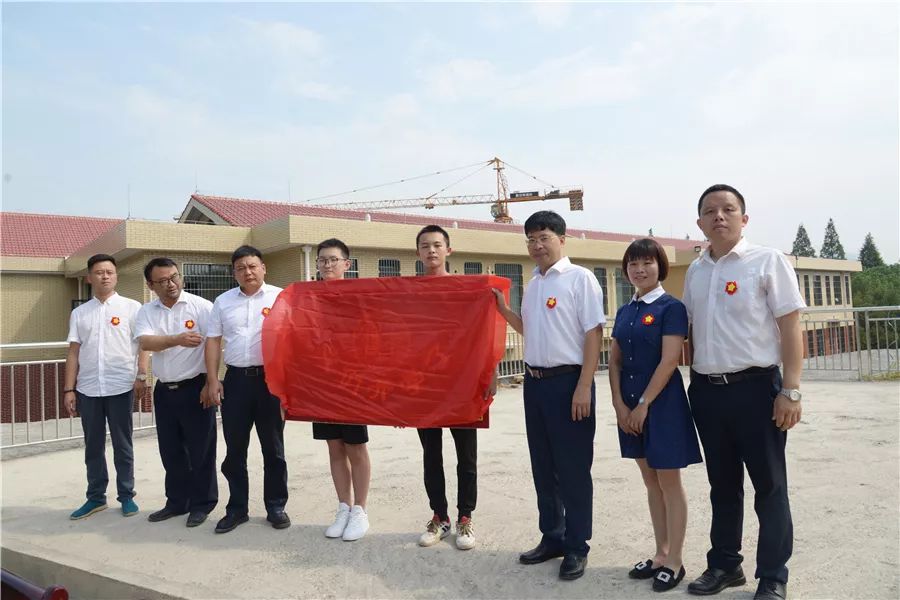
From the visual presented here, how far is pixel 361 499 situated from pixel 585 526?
1.56 meters

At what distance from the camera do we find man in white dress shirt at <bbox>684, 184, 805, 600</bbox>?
291cm

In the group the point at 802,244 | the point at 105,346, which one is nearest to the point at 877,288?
the point at 802,244

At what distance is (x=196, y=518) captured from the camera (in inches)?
177

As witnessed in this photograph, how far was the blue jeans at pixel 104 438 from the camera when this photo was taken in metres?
4.86

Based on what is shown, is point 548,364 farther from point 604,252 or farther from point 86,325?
point 604,252

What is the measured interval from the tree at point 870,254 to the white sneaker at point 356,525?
76.6m

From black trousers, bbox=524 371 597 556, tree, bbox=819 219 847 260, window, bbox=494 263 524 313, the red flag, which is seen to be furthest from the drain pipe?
tree, bbox=819 219 847 260

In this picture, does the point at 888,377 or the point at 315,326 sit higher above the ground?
the point at 315,326

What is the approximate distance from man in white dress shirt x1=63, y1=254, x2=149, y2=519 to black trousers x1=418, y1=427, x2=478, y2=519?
2.52 meters

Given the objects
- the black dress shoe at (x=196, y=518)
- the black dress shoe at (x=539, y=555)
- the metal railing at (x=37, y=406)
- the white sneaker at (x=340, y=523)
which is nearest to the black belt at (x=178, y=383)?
the black dress shoe at (x=196, y=518)

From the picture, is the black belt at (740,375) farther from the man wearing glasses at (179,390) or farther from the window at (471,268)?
the window at (471,268)

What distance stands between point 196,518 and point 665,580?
127 inches

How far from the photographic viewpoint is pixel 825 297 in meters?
30.2

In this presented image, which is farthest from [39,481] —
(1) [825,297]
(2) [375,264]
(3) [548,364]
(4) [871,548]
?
(1) [825,297]
